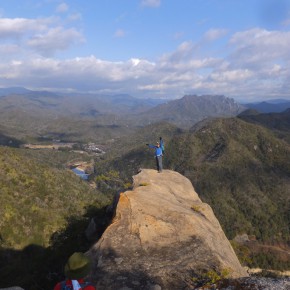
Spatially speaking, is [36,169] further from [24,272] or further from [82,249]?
[82,249]

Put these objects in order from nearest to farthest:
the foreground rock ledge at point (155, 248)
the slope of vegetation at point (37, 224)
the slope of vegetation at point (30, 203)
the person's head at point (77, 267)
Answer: the person's head at point (77, 267) → the foreground rock ledge at point (155, 248) → the slope of vegetation at point (37, 224) → the slope of vegetation at point (30, 203)

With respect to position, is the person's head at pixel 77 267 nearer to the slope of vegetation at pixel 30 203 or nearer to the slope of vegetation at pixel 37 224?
the slope of vegetation at pixel 37 224

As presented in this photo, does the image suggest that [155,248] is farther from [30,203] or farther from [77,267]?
[30,203]

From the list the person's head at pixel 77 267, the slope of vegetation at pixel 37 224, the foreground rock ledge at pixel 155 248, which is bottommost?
the slope of vegetation at pixel 37 224

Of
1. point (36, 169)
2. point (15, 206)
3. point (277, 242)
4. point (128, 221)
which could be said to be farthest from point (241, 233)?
point (128, 221)

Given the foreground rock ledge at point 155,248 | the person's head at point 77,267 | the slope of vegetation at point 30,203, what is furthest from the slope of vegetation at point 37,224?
the person's head at point 77,267

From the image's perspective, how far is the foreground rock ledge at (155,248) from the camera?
731 inches

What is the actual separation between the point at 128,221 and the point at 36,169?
42.9 metres

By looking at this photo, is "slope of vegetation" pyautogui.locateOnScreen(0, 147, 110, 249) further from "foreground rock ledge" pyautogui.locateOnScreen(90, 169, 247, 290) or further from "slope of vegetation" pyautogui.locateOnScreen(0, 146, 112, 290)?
"foreground rock ledge" pyautogui.locateOnScreen(90, 169, 247, 290)

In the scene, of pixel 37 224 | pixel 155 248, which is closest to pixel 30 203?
pixel 37 224

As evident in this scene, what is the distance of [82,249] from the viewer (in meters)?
30.6

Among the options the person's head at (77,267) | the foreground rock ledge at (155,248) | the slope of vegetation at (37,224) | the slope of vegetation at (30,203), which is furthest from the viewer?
the slope of vegetation at (30,203)

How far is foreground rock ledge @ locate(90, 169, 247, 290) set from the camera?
18578 mm

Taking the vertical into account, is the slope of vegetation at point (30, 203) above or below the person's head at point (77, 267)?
below
